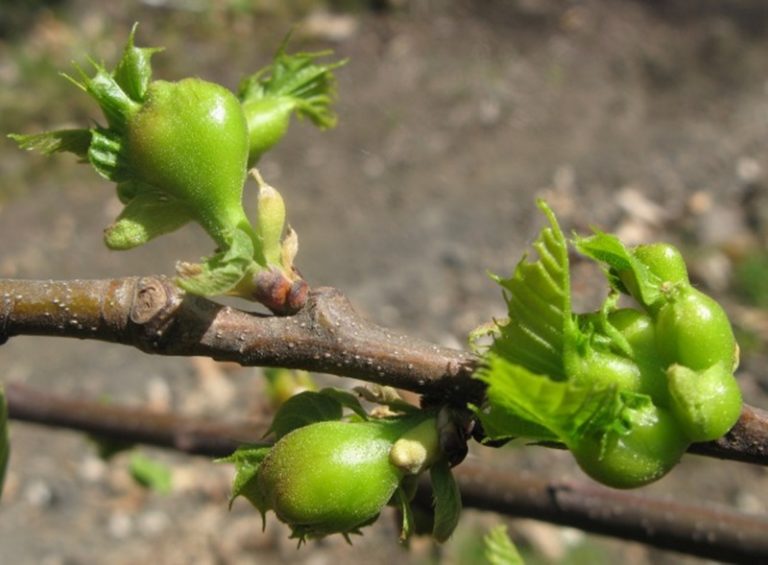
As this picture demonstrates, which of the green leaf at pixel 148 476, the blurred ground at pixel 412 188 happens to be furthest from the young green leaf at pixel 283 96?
the blurred ground at pixel 412 188

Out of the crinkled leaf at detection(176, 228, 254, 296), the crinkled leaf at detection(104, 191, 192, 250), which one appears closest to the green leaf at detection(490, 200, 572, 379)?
the crinkled leaf at detection(176, 228, 254, 296)

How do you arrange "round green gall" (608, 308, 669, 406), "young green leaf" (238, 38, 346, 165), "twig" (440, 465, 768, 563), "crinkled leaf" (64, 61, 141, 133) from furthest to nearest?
"twig" (440, 465, 768, 563)
"young green leaf" (238, 38, 346, 165)
"crinkled leaf" (64, 61, 141, 133)
"round green gall" (608, 308, 669, 406)

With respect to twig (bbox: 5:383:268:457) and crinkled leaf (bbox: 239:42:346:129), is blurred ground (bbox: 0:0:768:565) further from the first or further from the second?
crinkled leaf (bbox: 239:42:346:129)

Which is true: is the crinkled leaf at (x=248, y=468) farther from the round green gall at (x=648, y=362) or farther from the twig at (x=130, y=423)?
the twig at (x=130, y=423)

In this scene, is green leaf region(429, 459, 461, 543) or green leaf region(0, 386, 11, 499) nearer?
green leaf region(429, 459, 461, 543)

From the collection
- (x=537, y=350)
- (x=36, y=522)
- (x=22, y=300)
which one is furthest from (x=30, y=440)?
(x=537, y=350)

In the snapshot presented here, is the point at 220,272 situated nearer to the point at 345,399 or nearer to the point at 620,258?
the point at 345,399

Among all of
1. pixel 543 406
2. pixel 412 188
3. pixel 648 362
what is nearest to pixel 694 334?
pixel 648 362
